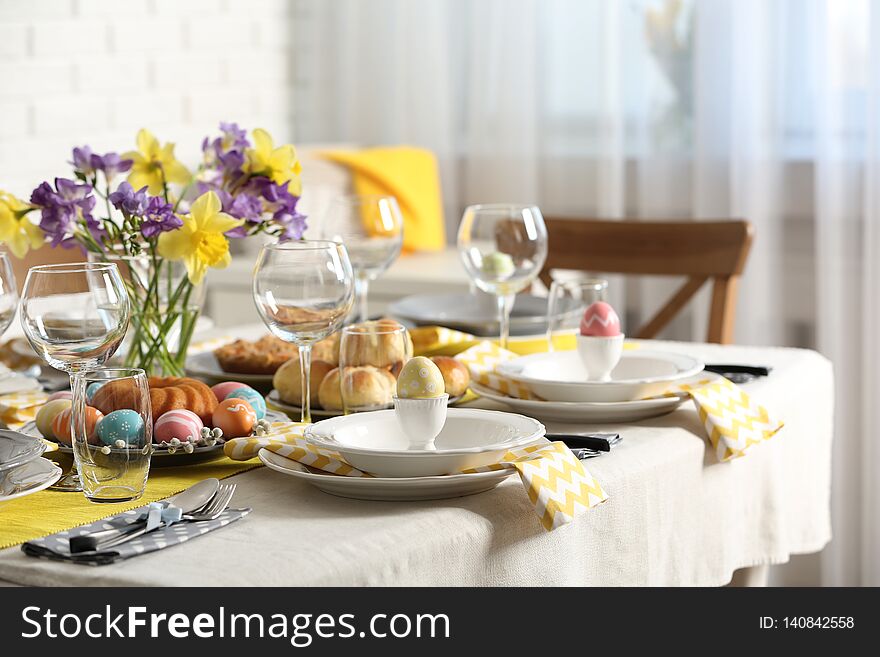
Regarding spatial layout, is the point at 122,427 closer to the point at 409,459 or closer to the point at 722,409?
the point at 409,459

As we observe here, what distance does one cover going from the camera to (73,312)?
103 centimetres

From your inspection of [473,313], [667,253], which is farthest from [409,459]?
[667,253]

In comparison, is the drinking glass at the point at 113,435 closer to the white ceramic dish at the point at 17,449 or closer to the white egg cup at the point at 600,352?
the white ceramic dish at the point at 17,449

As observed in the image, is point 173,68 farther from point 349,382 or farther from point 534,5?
point 349,382

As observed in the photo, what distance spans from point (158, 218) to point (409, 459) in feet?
1.39

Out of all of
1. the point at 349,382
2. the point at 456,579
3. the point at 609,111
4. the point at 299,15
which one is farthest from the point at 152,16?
the point at 456,579

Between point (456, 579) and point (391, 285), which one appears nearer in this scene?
point (456, 579)

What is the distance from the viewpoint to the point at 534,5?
124 inches

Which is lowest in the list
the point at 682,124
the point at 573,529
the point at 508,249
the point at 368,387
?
the point at 573,529

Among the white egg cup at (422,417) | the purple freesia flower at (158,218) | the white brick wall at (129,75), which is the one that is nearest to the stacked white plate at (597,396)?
the white egg cup at (422,417)

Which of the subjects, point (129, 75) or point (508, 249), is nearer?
point (508, 249)

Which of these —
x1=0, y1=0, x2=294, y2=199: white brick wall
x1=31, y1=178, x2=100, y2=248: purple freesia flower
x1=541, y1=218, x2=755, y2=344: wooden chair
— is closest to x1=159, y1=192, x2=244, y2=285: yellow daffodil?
x1=31, y1=178, x2=100, y2=248: purple freesia flower

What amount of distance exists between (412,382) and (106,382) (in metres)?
0.24

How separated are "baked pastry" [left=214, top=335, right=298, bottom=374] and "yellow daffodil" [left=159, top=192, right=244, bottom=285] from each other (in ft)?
0.58
